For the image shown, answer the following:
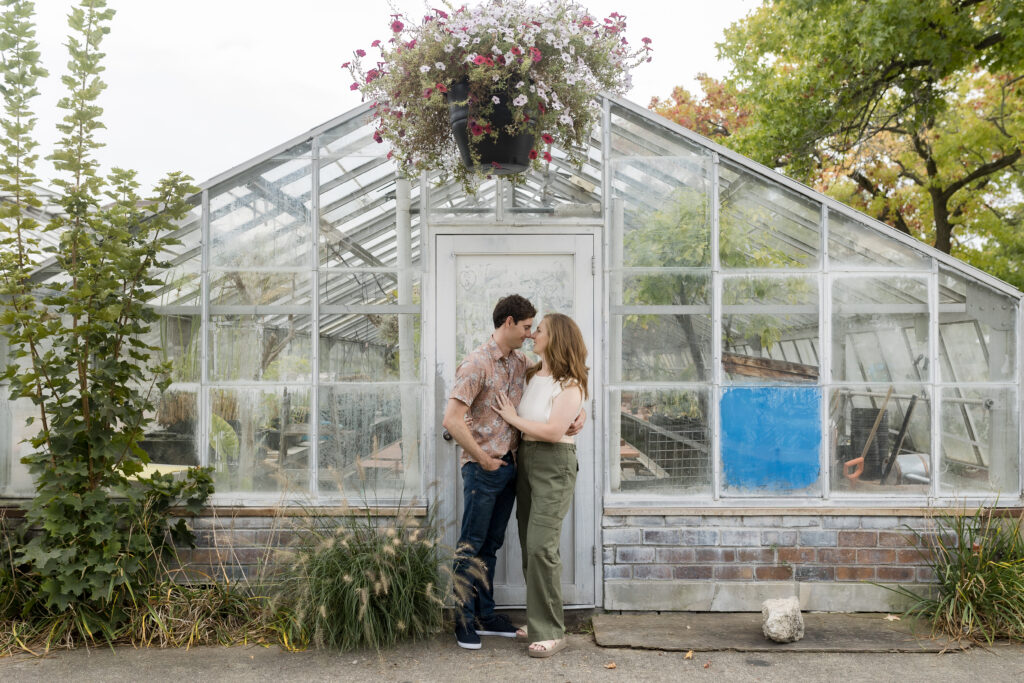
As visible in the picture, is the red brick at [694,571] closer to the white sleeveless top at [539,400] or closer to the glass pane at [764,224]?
the white sleeveless top at [539,400]

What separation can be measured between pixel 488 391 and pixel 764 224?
200 cm

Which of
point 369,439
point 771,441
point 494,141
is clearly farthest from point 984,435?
point 369,439

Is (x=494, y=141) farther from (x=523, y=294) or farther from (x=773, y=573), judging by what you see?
(x=773, y=573)

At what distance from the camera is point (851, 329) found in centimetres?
476

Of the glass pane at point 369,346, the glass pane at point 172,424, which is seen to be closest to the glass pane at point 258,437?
the glass pane at point 172,424

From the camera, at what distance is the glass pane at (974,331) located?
4672mm

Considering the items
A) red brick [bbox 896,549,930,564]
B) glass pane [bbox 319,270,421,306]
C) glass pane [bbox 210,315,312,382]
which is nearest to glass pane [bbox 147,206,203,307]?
glass pane [bbox 210,315,312,382]

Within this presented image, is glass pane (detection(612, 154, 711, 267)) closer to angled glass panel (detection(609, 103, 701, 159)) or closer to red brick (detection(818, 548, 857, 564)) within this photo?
angled glass panel (detection(609, 103, 701, 159))

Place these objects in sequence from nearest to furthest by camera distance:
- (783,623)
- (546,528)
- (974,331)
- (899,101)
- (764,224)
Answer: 1. (546,528)
2. (783,623)
3. (974,331)
4. (764,224)
5. (899,101)

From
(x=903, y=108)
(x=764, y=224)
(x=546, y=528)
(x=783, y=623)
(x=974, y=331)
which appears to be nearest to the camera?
(x=546, y=528)

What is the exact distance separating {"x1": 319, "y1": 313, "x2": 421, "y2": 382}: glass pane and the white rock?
7.81 feet

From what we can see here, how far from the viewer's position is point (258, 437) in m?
4.77

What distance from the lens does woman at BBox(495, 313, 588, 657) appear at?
4094 millimetres

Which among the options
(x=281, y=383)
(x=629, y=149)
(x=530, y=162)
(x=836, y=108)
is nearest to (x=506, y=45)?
(x=530, y=162)
